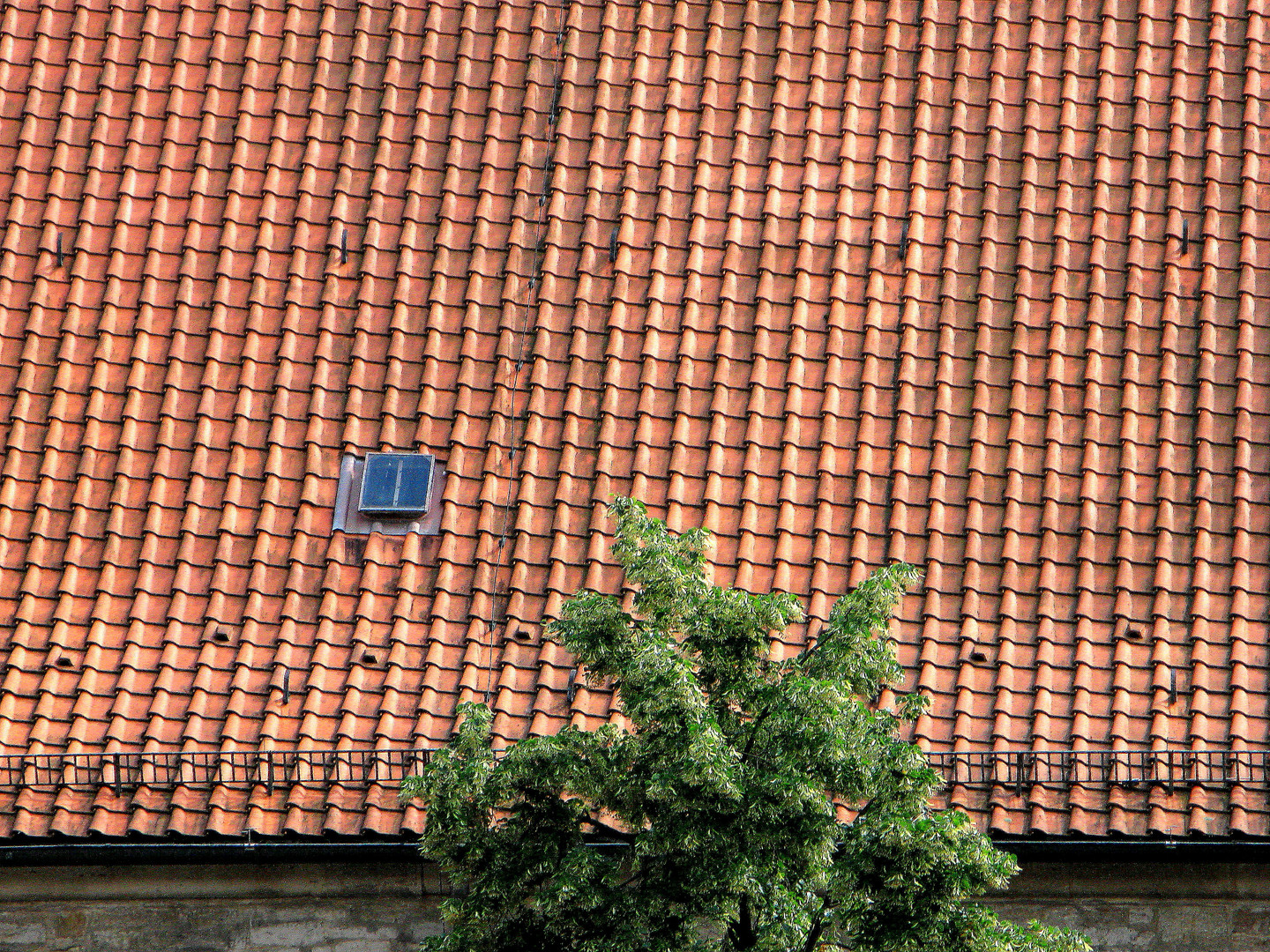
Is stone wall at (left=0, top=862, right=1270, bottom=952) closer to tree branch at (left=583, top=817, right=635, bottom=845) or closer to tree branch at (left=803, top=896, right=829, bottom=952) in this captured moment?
tree branch at (left=583, top=817, right=635, bottom=845)

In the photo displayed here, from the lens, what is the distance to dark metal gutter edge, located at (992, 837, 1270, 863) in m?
9.91

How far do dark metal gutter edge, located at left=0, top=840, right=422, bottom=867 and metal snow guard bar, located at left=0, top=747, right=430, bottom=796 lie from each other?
1.08 ft

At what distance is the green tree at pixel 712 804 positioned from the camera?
7.69 m

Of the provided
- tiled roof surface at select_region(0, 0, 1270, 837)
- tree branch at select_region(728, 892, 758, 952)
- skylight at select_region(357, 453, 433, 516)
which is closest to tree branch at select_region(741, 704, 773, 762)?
tree branch at select_region(728, 892, 758, 952)

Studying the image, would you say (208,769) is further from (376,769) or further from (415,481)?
(415,481)

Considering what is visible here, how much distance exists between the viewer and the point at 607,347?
1207 centimetres

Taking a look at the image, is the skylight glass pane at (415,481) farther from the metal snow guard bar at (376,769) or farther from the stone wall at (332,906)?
the stone wall at (332,906)

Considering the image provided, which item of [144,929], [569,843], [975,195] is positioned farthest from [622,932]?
[975,195]

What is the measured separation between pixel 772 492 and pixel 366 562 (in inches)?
98.6

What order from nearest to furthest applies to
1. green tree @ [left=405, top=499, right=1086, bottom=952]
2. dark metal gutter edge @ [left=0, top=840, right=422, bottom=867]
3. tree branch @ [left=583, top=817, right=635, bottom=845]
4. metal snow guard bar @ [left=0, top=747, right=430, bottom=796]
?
green tree @ [left=405, top=499, right=1086, bottom=952] → tree branch @ [left=583, top=817, right=635, bottom=845] → dark metal gutter edge @ [left=0, top=840, right=422, bottom=867] → metal snow guard bar @ [left=0, top=747, right=430, bottom=796]

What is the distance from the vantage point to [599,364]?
1205 cm

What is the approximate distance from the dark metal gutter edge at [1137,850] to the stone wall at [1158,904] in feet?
0.25

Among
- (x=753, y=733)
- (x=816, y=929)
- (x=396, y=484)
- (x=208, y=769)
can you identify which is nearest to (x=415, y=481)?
(x=396, y=484)

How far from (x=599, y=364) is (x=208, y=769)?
356 cm
